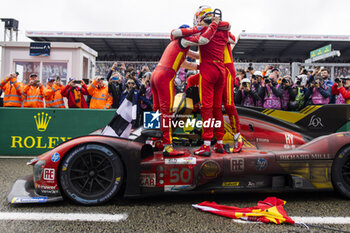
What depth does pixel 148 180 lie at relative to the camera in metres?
2.57

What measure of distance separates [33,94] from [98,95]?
1729 millimetres

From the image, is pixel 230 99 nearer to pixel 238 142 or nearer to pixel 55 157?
pixel 238 142

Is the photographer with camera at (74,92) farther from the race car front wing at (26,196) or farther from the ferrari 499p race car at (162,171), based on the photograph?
Answer: the race car front wing at (26,196)

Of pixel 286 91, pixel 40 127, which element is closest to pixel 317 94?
pixel 286 91

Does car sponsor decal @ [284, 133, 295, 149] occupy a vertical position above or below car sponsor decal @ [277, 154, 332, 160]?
above

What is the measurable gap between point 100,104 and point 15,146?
2.00m

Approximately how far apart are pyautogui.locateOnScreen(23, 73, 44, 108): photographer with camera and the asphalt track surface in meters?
3.91

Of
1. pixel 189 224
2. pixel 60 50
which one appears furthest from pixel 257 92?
pixel 60 50

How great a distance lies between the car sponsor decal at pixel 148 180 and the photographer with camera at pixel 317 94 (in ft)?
14.4

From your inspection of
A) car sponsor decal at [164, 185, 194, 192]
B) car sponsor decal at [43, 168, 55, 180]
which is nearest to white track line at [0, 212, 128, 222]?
car sponsor decal at [43, 168, 55, 180]

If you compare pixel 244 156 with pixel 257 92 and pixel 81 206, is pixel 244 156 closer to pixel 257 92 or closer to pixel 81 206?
pixel 81 206

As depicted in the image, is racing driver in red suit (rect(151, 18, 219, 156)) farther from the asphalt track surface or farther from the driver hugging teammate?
the asphalt track surface

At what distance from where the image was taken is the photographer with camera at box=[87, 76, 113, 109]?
637cm

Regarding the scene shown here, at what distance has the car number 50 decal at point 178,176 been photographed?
2572mm
